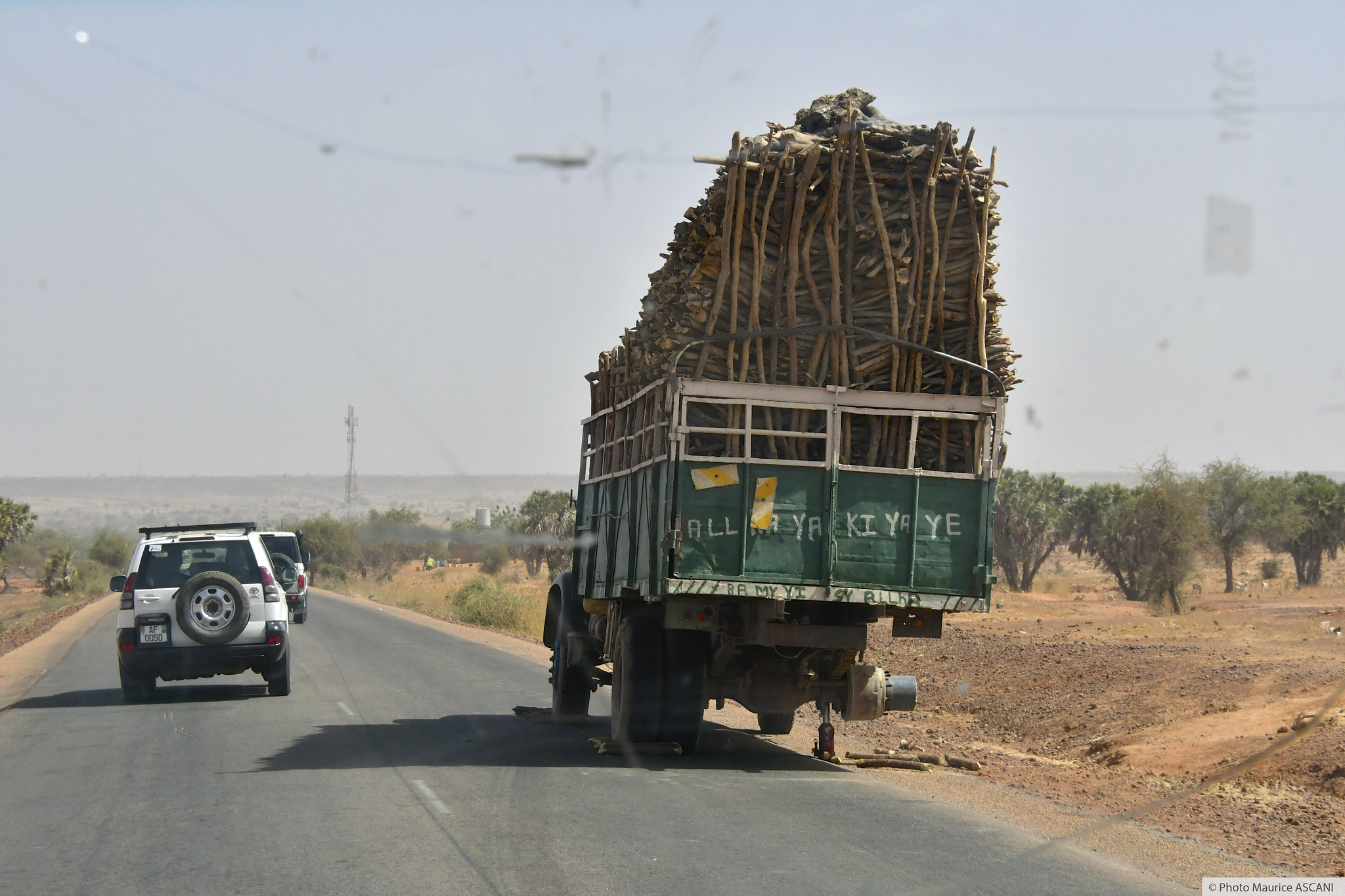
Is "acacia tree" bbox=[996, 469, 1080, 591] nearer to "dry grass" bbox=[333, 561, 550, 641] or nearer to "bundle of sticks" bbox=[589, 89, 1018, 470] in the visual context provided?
"dry grass" bbox=[333, 561, 550, 641]

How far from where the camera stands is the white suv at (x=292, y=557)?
87.8 feet

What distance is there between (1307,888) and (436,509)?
394 ft

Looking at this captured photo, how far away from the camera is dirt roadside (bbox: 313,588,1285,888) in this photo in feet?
25.0

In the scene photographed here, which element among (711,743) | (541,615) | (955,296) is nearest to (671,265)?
(955,296)

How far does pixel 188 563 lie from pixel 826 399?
942 cm

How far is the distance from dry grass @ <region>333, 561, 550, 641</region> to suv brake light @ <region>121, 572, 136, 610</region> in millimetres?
16657

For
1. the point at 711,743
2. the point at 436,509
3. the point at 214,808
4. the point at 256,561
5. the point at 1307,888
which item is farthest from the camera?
the point at 436,509

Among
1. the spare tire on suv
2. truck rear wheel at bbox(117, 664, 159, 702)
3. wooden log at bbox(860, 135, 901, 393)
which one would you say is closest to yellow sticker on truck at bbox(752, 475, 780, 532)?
wooden log at bbox(860, 135, 901, 393)

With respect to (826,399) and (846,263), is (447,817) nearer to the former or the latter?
(826,399)

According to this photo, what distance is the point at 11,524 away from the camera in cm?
7938

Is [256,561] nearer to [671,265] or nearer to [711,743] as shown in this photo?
[711,743]

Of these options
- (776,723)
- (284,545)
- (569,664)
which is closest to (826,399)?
(776,723)

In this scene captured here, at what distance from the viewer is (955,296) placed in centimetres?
1069

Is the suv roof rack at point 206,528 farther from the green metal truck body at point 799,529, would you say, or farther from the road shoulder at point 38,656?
the green metal truck body at point 799,529
